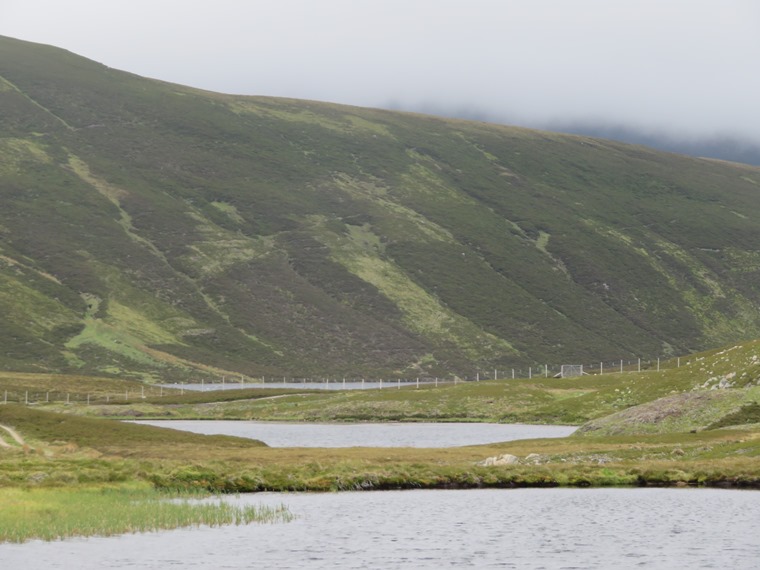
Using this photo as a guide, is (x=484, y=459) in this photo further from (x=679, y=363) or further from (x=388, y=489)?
(x=679, y=363)

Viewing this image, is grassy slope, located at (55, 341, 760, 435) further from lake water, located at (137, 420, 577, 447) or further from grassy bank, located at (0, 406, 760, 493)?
grassy bank, located at (0, 406, 760, 493)

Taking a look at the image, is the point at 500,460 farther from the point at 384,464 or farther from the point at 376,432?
the point at 376,432

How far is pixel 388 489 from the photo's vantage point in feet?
220

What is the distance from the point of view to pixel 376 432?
12788cm

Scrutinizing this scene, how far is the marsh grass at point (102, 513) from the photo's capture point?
4772cm

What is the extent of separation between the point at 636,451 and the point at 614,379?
79.1m

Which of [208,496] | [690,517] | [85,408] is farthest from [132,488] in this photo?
[85,408]

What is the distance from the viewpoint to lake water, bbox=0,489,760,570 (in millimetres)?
42875

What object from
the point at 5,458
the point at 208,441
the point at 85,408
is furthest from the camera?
the point at 85,408

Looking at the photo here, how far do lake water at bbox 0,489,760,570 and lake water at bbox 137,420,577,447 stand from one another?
45028mm

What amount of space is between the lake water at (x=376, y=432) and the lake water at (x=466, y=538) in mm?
45028

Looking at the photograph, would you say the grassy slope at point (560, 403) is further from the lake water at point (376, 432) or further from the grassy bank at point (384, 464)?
the grassy bank at point (384, 464)

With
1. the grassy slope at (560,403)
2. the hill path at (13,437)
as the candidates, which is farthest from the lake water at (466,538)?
the grassy slope at (560,403)

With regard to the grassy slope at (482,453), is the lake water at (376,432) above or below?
below
